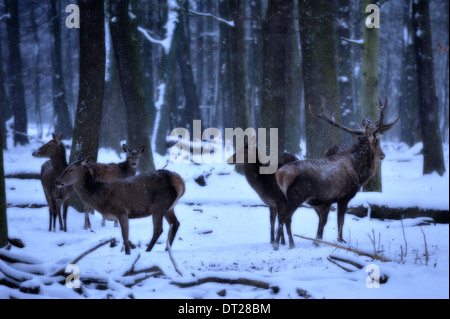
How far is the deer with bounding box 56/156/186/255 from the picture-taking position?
614 cm

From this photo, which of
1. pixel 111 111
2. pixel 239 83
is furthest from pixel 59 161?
pixel 111 111

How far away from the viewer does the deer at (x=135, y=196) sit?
6137 mm

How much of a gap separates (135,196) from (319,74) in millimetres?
5011

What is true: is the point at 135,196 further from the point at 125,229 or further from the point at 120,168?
the point at 120,168

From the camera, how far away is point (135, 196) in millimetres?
6184

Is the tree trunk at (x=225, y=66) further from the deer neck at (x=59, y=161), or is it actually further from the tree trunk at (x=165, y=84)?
the deer neck at (x=59, y=161)

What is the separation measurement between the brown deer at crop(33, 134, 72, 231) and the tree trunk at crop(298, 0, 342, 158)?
16.9 feet

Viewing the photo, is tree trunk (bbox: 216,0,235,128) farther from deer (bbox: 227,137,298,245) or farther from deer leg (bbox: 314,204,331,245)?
deer leg (bbox: 314,204,331,245)

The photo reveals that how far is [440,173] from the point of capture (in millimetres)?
12000

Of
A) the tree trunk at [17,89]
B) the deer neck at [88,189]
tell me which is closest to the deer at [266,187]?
the deer neck at [88,189]

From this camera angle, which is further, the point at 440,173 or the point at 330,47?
the point at 440,173
